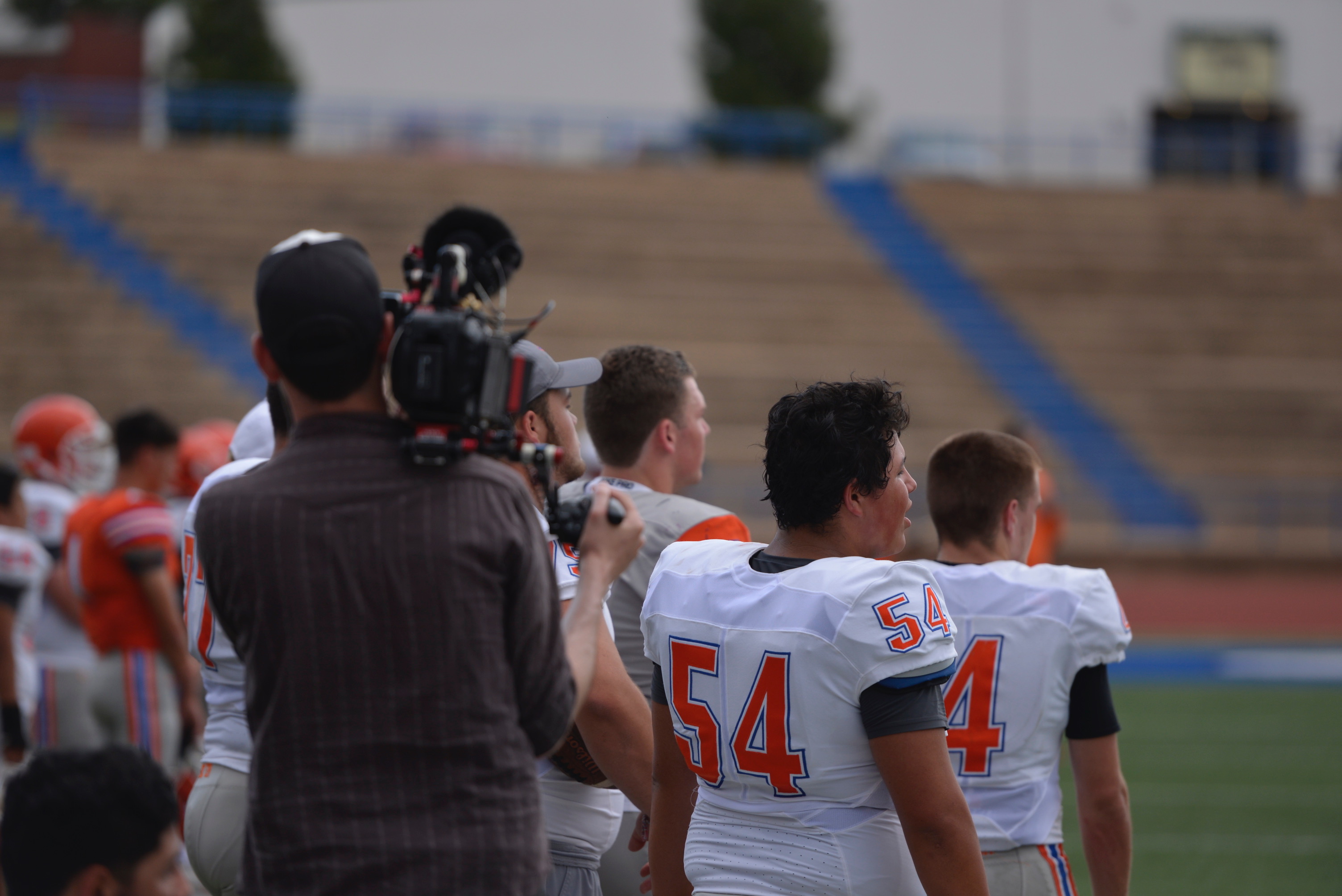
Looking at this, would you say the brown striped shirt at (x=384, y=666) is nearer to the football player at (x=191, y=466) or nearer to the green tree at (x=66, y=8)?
the football player at (x=191, y=466)

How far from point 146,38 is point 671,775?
2818 cm

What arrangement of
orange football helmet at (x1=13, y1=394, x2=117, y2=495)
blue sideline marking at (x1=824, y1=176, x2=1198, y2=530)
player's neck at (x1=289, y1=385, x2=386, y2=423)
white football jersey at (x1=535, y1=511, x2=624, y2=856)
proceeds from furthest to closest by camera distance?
1. blue sideline marking at (x1=824, y1=176, x2=1198, y2=530)
2. orange football helmet at (x1=13, y1=394, x2=117, y2=495)
3. white football jersey at (x1=535, y1=511, x2=624, y2=856)
4. player's neck at (x1=289, y1=385, x2=386, y2=423)

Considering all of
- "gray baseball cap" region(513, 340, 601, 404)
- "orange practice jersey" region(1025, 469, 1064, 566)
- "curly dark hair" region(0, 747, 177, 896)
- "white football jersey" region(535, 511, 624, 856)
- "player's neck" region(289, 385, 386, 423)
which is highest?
"player's neck" region(289, 385, 386, 423)

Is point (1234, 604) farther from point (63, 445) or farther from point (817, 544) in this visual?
point (817, 544)

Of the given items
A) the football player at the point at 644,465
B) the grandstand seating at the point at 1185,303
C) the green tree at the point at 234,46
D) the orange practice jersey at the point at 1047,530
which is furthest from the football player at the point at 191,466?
the green tree at the point at 234,46

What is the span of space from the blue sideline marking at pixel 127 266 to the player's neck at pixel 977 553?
49.4ft

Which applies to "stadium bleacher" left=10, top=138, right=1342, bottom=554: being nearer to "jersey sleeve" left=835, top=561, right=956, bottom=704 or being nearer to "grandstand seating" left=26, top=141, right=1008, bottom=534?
"grandstand seating" left=26, top=141, right=1008, bottom=534

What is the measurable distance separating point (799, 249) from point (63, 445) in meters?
16.2

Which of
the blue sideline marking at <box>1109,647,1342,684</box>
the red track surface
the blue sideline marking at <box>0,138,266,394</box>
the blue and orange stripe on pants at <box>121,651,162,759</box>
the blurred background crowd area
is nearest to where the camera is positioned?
the blue and orange stripe on pants at <box>121,651,162,759</box>

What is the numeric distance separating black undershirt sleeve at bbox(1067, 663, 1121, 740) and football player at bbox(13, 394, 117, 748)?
376cm

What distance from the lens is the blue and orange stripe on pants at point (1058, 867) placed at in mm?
2924

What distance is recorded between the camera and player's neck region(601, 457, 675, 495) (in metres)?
3.19

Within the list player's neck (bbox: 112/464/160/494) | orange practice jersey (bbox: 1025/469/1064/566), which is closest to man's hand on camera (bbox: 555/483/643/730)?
player's neck (bbox: 112/464/160/494)

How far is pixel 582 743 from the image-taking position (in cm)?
275
